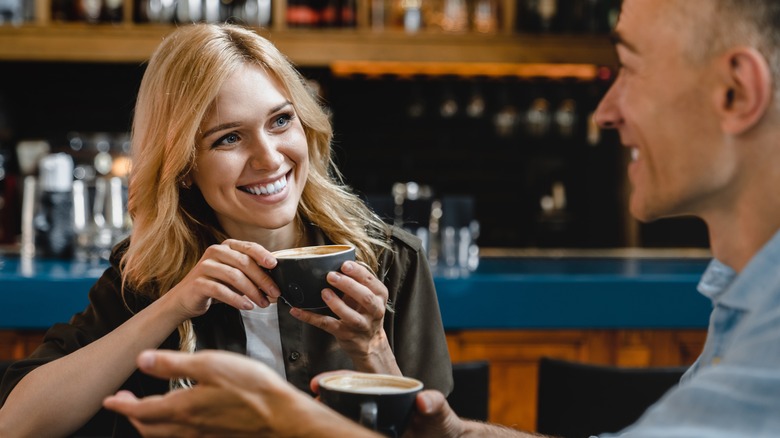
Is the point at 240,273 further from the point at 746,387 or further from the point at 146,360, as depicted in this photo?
the point at 746,387

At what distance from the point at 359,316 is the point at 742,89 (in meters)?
0.64

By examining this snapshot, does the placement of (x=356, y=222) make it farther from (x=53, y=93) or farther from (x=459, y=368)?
(x=53, y=93)

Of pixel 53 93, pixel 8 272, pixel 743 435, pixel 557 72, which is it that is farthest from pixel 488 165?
pixel 743 435

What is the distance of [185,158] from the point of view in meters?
1.53

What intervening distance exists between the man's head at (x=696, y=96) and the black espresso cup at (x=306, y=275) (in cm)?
44

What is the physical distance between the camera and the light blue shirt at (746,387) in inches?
31.0

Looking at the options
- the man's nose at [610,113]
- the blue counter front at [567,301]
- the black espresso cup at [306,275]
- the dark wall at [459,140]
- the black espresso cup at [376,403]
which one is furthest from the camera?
the dark wall at [459,140]

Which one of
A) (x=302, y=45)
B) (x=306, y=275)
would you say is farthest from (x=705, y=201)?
(x=302, y=45)

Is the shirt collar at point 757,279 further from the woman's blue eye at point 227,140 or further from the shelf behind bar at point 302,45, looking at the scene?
the shelf behind bar at point 302,45

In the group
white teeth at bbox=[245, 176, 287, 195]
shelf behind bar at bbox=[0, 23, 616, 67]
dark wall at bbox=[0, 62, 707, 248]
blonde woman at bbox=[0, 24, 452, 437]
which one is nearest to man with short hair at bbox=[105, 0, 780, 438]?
blonde woman at bbox=[0, 24, 452, 437]

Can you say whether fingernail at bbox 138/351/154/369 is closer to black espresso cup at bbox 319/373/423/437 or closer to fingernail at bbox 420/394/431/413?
black espresso cup at bbox 319/373/423/437

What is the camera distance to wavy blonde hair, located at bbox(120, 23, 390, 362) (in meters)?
1.53

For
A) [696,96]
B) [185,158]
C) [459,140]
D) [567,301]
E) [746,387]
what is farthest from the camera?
[459,140]

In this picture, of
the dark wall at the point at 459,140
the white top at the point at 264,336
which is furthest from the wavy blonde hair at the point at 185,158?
the dark wall at the point at 459,140
